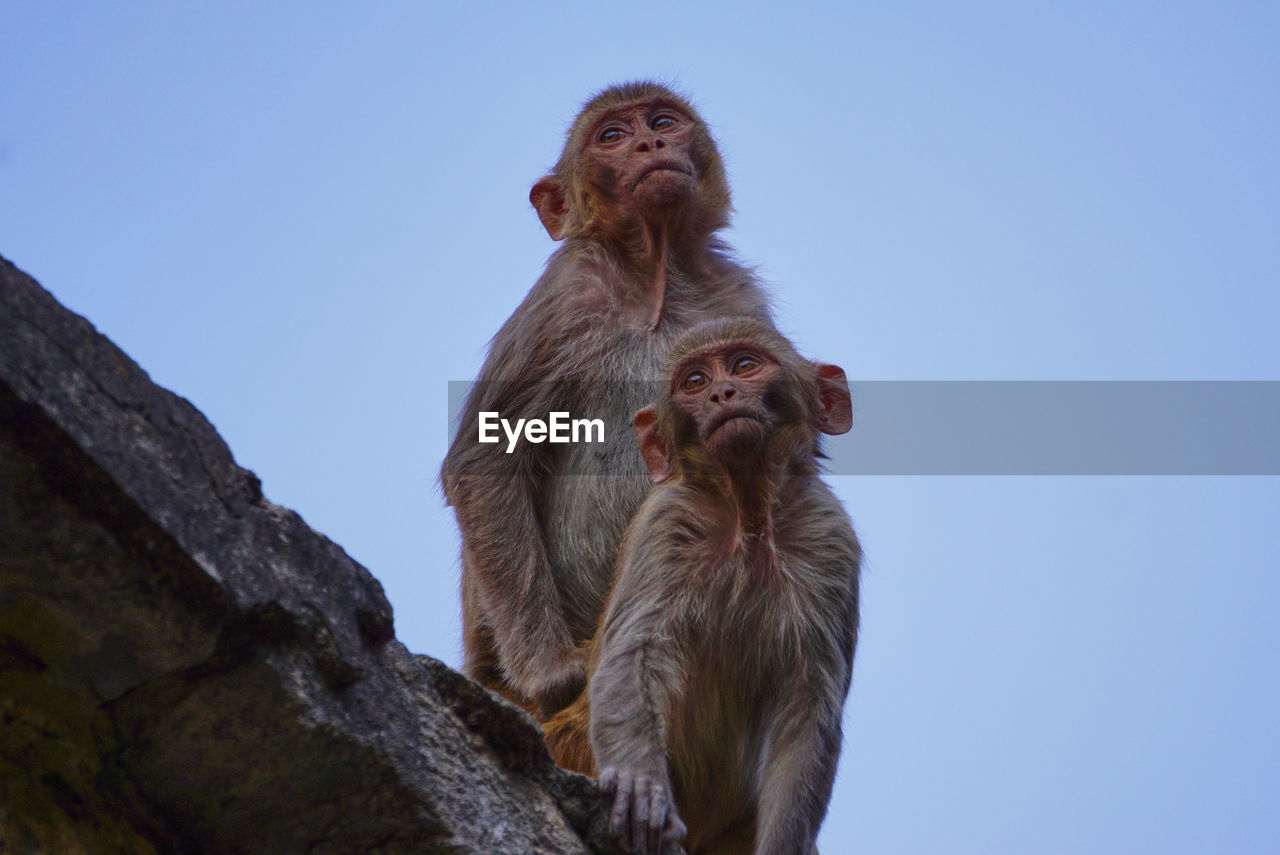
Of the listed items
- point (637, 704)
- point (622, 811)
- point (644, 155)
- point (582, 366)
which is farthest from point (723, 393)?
point (644, 155)

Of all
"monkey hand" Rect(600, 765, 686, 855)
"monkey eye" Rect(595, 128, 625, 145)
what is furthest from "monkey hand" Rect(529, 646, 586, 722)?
"monkey eye" Rect(595, 128, 625, 145)

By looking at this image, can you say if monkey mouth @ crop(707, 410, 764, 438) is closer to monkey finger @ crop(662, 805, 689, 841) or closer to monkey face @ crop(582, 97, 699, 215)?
monkey finger @ crop(662, 805, 689, 841)

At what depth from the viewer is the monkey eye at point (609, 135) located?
7623 millimetres

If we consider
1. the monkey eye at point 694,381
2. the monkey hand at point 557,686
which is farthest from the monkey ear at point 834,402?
the monkey hand at point 557,686

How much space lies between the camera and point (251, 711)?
12.1 ft

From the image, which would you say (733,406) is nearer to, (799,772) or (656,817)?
(799,772)

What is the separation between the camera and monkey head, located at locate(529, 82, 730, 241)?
7316 millimetres

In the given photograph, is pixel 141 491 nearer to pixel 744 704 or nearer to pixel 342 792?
pixel 342 792

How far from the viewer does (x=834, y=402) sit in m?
6.15

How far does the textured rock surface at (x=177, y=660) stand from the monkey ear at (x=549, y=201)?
13.5 feet

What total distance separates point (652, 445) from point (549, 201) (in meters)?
2.40

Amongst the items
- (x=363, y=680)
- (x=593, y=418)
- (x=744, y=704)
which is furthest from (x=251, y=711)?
(x=593, y=418)

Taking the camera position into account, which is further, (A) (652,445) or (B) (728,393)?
(A) (652,445)

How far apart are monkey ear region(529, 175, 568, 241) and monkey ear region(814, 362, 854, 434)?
87.8 inches
